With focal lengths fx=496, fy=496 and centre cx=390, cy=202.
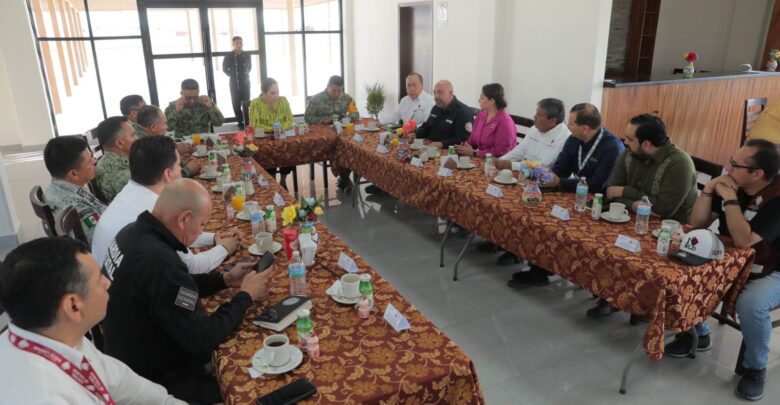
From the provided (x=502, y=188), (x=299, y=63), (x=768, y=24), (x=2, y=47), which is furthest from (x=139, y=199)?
(x=768, y=24)

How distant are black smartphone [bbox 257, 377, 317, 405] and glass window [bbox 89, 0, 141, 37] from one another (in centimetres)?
813

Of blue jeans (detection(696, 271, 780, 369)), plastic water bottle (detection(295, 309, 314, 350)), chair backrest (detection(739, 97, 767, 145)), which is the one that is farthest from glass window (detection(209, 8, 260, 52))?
blue jeans (detection(696, 271, 780, 369))

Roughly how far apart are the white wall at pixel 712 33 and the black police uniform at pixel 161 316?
29.2ft

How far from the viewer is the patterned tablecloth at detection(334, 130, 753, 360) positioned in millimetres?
2141

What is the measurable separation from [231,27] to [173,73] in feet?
4.33

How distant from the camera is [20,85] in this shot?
22.7 feet

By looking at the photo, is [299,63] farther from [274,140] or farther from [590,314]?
[590,314]

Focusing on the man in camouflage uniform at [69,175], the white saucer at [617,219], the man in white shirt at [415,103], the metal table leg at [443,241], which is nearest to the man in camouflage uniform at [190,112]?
the man in white shirt at [415,103]

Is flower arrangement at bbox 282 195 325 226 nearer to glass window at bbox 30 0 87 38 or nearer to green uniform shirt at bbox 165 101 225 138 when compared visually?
green uniform shirt at bbox 165 101 225 138

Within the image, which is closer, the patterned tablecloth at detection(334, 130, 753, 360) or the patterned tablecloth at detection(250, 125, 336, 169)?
the patterned tablecloth at detection(334, 130, 753, 360)

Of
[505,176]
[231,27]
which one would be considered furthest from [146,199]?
[231,27]

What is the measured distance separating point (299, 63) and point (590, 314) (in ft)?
25.7

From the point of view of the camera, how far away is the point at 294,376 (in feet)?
4.96

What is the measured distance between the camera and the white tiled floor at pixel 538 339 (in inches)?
95.8
